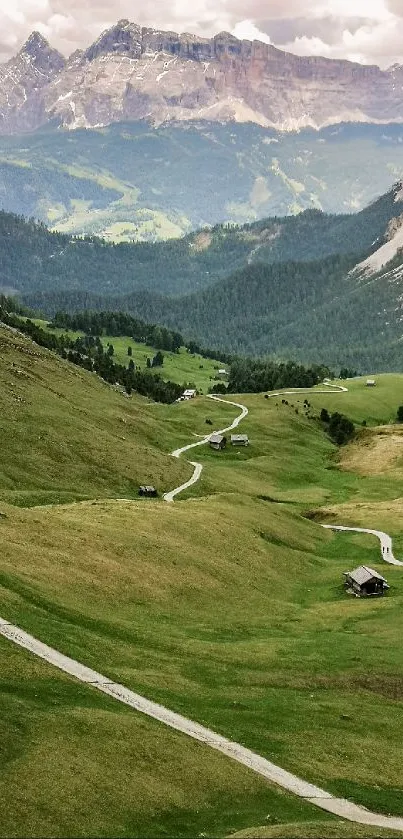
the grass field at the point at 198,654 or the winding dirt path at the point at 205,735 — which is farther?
the winding dirt path at the point at 205,735

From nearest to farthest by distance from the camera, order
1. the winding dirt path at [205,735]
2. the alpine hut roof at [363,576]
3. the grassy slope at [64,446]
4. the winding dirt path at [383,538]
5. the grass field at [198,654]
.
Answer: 1. the grass field at [198,654]
2. the winding dirt path at [205,735]
3. the alpine hut roof at [363,576]
4. the winding dirt path at [383,538]
5. the grassy slope at [64,446]

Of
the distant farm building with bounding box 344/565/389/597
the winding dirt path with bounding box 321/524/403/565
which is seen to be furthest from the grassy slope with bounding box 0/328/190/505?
the distant farm building with bounding box 344/565/389/597

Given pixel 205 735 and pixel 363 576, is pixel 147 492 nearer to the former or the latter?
pixel 363 576

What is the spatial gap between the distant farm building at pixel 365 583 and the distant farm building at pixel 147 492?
42.8m

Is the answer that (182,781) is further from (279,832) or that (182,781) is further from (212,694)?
(212,694)

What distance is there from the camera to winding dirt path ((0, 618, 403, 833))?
52.3 metres

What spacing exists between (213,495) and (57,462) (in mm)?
26752

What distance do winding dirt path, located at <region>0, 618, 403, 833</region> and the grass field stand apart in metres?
1.16

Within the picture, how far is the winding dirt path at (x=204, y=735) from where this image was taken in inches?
2061

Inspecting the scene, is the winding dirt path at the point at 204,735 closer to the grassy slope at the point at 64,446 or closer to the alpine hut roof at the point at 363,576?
the grassy slope at the point at 64,446

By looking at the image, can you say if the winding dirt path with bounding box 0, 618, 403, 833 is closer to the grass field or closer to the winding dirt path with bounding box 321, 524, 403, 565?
the grass field

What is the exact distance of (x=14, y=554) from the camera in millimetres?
84562

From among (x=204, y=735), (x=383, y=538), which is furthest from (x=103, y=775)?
(x=383, y=538)

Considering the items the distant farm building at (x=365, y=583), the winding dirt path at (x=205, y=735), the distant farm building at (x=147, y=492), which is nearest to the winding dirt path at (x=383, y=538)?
→ the distant farm building at (x=365, y=583)
